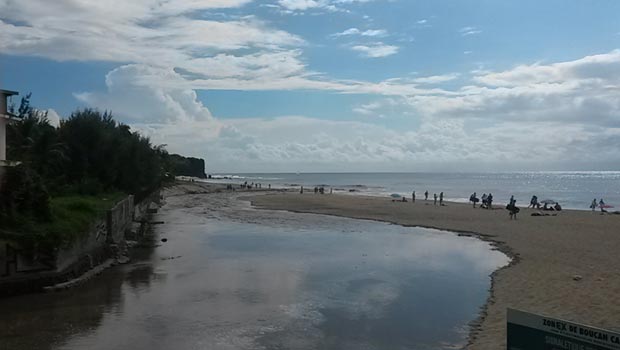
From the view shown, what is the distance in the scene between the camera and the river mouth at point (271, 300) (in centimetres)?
1298

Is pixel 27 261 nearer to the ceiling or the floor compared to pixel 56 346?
nearer to the ceiling

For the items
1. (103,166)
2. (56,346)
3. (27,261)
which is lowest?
(56,346)

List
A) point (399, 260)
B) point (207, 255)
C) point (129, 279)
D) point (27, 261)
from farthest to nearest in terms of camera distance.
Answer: point (207, 255) → point (399, 260) → point (129, 279) → point (27, 261)

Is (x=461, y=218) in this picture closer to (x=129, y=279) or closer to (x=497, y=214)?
(x=497, y=214)

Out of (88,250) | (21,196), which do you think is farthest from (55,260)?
(88,250)

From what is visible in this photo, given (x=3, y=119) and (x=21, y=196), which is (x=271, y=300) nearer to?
(x=21, y=196)

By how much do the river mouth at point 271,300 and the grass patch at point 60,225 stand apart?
173 centimetres

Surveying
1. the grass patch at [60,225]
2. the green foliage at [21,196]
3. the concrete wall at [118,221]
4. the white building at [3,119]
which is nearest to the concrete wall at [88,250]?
the grass patch at [60,225]

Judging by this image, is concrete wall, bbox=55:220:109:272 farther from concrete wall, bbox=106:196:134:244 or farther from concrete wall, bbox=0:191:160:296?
concrete wall, bbox=106:196:134:244

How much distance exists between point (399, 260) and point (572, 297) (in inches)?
355

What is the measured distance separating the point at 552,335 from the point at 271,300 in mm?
11593

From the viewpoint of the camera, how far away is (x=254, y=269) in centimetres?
2200

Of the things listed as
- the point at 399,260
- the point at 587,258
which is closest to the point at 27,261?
the point at 399,260

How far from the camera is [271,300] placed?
16703 mm
